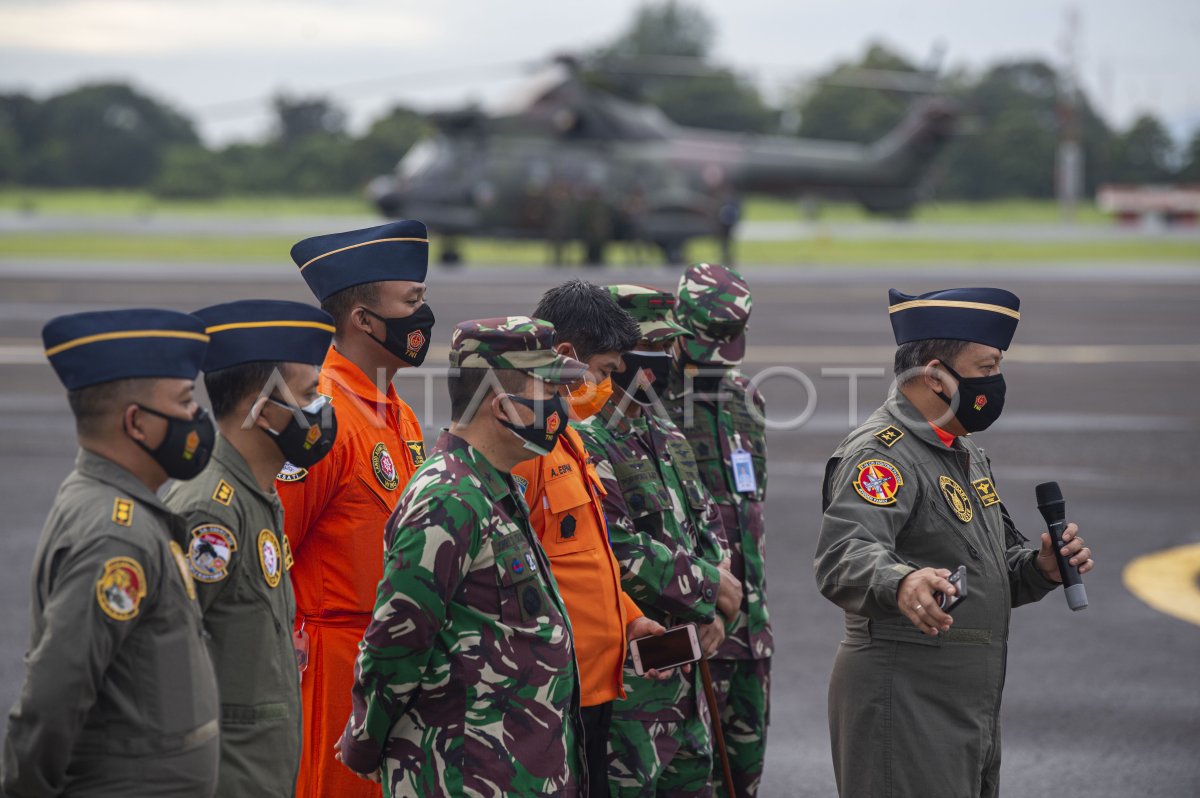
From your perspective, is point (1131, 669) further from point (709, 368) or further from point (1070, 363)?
point (1070, 363)

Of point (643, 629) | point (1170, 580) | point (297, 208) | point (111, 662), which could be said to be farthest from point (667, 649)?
point (297, 208)

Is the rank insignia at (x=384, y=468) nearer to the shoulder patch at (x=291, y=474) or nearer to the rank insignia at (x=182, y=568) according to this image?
the shoulder patch at (x=291, y=474)

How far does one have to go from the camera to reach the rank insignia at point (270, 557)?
3.21 meters

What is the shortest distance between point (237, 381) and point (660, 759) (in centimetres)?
168

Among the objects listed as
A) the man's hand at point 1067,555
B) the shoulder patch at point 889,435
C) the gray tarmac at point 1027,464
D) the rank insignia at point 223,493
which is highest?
the rank insignia at point 223,493

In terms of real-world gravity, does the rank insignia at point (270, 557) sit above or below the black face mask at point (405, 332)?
below

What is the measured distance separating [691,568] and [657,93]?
3442 inches

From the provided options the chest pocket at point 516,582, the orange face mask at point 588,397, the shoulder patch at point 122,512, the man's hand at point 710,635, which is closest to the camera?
the shoulder patch at point 122,512

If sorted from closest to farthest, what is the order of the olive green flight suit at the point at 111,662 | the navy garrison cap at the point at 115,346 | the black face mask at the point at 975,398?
the olive green flight suit at the point at 111,662, the navy garrison cap at the point at 115,346, the black face mask at the point at 975,398

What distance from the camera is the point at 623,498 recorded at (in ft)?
13.5

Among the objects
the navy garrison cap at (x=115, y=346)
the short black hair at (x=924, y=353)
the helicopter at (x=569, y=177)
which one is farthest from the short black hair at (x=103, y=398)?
the helicopter at (x=569, y=177)

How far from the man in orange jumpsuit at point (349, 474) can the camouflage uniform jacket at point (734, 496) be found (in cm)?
110

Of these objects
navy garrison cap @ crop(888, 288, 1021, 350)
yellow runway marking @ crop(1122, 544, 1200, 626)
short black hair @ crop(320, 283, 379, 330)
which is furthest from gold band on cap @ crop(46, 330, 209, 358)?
yellow runway marking @ crop(1122, 544, 1200, 626)

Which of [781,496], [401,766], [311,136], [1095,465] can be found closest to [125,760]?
[401,766]
